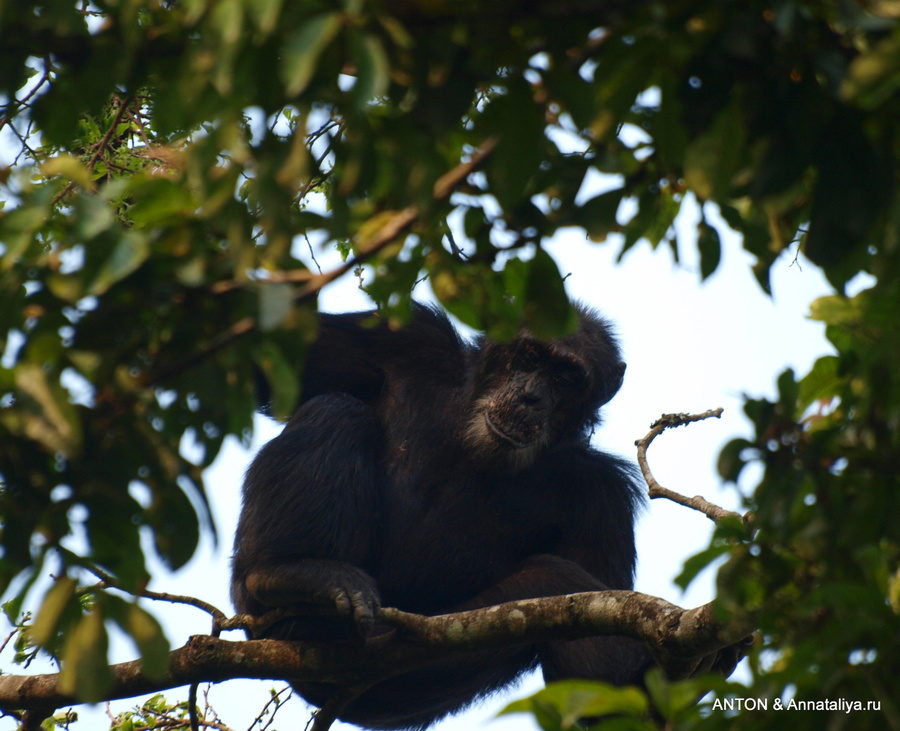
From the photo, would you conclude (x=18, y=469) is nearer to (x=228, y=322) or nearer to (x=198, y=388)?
(x=198, y=388)

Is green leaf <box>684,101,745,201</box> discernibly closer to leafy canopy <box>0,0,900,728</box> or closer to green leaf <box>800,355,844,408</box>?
leafy canopy <box>0,0,900,728</box>

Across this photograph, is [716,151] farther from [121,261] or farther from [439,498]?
[439,498]

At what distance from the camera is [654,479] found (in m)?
4.91

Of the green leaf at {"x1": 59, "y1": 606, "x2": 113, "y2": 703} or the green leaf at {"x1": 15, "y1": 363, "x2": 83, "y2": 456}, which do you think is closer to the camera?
the green leaf at {"x1": 15, "y1": 363, "x2": 83, "y2": 456}

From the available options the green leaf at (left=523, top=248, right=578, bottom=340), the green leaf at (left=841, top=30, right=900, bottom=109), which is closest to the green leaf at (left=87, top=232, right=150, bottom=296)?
the green leaf at (left=523, top=248, right=578, bottom=340)

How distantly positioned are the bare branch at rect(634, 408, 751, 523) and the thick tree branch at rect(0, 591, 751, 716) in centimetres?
95

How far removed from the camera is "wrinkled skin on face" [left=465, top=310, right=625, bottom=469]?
211 inches

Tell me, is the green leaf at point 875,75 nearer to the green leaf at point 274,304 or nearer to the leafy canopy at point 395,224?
the leafy canopy at point 395,224

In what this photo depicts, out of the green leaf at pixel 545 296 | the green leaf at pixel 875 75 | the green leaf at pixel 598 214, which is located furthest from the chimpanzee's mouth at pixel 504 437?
the green leaf at pixel 875 75

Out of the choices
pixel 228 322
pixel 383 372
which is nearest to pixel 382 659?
pixel 383 372

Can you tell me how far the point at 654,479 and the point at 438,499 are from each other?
128cm

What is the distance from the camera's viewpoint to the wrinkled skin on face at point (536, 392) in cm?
536

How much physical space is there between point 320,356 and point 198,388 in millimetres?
3821

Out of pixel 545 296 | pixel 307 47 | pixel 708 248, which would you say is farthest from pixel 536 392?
pixel 307 47
